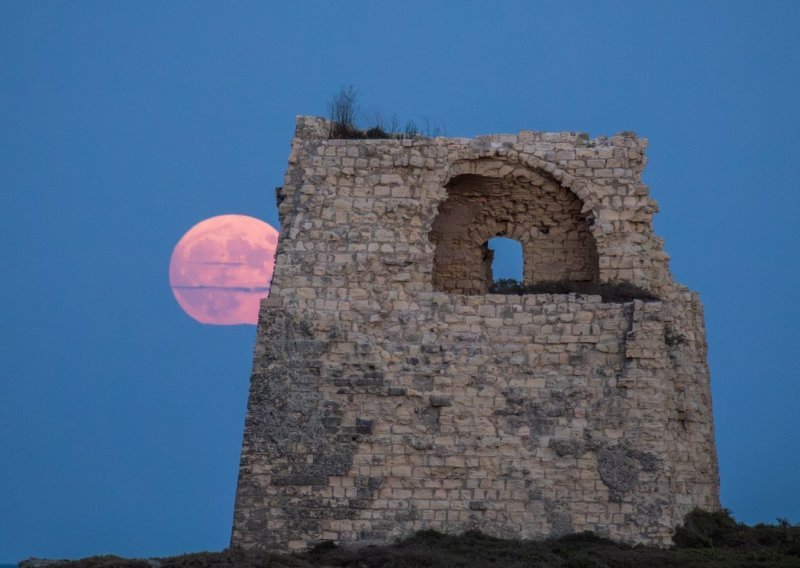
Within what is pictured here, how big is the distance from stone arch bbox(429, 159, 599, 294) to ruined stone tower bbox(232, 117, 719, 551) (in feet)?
0.32

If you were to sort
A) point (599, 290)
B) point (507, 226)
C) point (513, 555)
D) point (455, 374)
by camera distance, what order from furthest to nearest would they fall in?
point (507, 226), point (599, 290), point (455, 374), point (513, 555)

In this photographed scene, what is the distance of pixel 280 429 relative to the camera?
43.2 feet

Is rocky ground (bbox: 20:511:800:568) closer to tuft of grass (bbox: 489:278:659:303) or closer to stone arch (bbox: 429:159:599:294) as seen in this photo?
tuft of grass (bbox: 489:278:659:303)

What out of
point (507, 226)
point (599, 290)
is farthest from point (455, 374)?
point (507, 226)

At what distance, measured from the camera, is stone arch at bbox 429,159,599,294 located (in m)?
14.6

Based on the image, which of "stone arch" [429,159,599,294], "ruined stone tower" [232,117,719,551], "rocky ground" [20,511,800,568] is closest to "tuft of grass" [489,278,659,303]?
"ruined stone tower" [232,117,719,551]

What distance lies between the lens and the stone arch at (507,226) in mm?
14562

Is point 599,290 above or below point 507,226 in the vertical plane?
below

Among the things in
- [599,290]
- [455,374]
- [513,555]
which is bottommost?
[513,555]

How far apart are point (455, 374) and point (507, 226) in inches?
116

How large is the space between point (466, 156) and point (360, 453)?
4.22m

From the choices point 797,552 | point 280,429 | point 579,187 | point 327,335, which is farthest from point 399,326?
point 797,552

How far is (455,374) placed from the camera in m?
13.3

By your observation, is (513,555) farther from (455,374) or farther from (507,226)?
(507,226)
